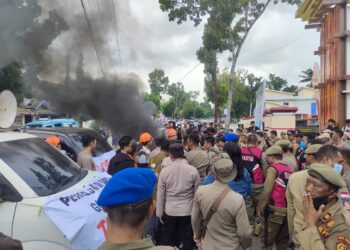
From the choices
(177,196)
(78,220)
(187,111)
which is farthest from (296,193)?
(187,111)

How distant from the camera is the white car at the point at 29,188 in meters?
3.10

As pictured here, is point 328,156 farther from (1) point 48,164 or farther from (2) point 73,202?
(1) point 48,164

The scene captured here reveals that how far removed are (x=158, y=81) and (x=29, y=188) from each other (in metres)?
60.8

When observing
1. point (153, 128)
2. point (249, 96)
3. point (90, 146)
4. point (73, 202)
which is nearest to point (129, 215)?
point (73, 202)

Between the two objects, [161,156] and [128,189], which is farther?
[161,156]

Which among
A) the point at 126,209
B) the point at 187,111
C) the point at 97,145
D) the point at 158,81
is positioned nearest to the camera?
the point at 126,209

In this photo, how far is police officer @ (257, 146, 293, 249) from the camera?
470 cm

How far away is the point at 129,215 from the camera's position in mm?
1689

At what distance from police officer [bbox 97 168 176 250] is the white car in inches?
64.9

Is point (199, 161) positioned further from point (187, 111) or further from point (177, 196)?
point (187, 111)

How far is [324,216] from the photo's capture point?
7.88 ft

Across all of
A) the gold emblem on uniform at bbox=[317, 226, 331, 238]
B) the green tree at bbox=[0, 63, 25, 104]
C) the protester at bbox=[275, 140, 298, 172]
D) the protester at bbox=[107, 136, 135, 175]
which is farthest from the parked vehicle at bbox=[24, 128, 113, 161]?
the green tree at bbox=[0, 63, 25, 104]

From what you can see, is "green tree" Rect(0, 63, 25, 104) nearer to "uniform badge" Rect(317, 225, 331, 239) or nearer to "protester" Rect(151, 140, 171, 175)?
"protester" Rect(151, 140, 171, 175)

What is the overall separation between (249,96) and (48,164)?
55.3 meters
